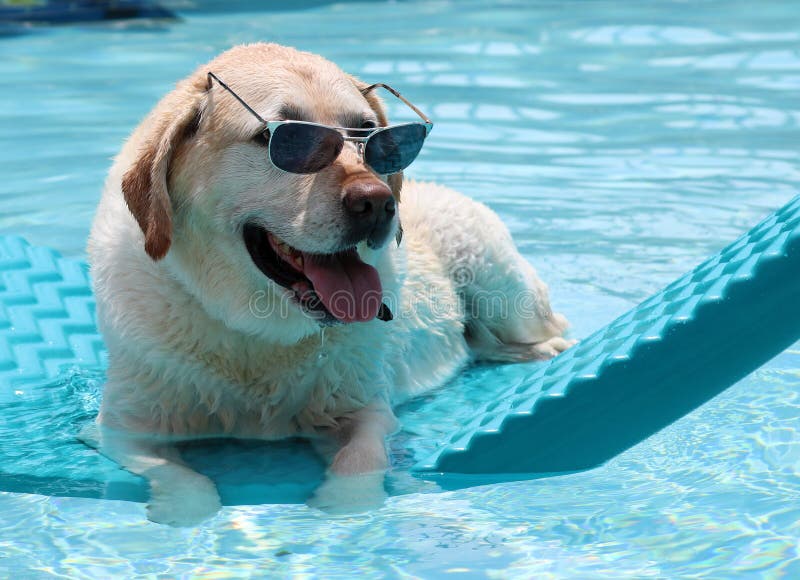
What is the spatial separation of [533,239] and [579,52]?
5.52m

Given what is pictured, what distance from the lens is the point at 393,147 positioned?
3.25m

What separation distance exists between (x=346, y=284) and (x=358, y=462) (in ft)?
1.64

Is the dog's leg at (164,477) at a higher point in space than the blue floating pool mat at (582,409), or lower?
lower

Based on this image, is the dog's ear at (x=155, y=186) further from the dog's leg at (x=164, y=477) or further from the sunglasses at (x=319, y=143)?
the dog's leg at (x=164, y=477)

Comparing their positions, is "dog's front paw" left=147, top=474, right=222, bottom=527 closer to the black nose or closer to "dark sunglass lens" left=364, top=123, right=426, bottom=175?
the black nose

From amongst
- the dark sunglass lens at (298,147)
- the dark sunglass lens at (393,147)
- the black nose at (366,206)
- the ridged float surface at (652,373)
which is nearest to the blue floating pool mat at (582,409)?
the ridged float surface at (652,373)

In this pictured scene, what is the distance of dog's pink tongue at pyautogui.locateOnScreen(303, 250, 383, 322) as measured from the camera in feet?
10.2

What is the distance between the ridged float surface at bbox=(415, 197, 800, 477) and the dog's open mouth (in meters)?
0.48

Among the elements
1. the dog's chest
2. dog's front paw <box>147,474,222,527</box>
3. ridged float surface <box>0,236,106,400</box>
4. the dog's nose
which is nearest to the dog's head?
the dog's nose

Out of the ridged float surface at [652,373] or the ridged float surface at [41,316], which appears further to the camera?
the ridged float surface at [41,316]

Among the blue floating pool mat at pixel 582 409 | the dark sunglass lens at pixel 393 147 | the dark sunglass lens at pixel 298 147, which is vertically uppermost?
the dark sunglass lens at pixel 393 147

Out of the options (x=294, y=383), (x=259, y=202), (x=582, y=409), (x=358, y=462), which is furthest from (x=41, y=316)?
(x=582, y=409)

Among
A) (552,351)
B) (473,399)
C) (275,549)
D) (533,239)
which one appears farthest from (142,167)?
(533,239)

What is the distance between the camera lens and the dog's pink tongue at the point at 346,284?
311cm
